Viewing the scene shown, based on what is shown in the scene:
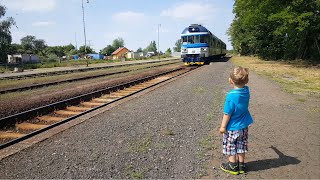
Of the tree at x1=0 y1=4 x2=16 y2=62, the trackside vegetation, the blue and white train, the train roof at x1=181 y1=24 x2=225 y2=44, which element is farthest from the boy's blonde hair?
the tree at x1=0 y1=4 x2=16 y2=62

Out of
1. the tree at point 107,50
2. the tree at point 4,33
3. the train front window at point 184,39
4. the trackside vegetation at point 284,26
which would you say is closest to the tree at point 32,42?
the tree at point 107,50

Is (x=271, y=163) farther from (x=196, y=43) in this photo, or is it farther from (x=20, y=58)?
(x=20, y=58)

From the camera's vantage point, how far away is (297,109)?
8.24 metres

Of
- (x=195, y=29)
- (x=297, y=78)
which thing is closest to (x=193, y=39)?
(x=195, y=29)

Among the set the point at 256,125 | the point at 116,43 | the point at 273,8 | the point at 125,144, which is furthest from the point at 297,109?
the point at 116,43

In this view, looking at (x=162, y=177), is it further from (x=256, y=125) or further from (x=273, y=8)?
(x=273, y=8)

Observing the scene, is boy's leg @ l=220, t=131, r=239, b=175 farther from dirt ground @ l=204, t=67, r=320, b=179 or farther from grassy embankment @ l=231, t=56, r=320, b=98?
grassy embankment @ l=231, t=56, r=320, b=98

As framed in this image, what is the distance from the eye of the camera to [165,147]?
5121mm

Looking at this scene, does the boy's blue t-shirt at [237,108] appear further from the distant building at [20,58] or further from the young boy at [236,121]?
the distant building at [20,58]

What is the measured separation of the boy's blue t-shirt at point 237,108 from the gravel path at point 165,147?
73cm

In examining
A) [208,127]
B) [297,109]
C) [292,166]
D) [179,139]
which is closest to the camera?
[292,166]

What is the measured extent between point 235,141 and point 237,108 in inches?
20.2

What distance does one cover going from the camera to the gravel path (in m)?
4.14

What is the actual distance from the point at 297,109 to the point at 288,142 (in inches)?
134
